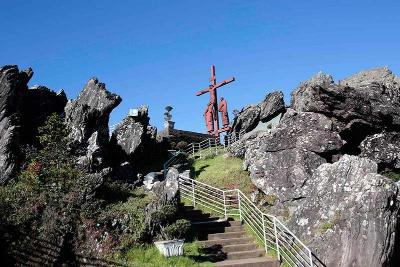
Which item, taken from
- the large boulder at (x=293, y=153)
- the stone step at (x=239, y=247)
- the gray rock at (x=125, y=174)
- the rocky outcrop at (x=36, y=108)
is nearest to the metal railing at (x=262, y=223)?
the stone step at (x=239, y=247)

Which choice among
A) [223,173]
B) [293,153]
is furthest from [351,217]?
[223,173]

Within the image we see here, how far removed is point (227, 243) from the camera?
1638cm

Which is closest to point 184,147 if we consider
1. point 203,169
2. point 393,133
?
point 203,169

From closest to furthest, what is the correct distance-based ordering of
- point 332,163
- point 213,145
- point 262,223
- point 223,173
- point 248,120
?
point 262,223, point 332,163, point 223,173, point 248,120, point 213,145

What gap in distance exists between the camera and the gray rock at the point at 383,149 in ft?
70.2

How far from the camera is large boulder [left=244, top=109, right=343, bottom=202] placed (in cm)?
2025

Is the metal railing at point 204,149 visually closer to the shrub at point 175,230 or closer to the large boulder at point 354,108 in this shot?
the large boulder at point 354,108

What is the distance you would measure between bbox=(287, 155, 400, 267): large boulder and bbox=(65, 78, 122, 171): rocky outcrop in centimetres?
1251

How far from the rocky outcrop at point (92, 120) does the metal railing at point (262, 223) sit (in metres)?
5.38

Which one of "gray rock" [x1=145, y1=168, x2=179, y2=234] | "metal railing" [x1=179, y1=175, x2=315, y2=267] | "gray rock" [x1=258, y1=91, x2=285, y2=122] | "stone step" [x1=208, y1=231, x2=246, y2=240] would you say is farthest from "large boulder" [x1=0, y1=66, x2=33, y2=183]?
"gray rock" [x1=258, y1=91, x2=285, y2=122]

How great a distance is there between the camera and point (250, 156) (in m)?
24.9

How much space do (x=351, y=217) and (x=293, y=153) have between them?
7763mm

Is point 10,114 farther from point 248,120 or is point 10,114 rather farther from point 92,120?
point 248,120

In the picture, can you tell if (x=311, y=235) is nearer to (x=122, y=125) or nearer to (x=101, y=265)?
(x=101, y=265)
